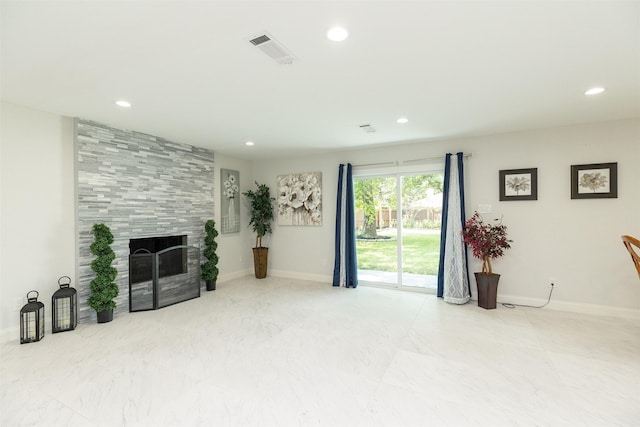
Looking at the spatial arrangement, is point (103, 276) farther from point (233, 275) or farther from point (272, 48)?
point (272, 48)

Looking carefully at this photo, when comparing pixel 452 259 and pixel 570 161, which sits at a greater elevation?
pixel 570 161

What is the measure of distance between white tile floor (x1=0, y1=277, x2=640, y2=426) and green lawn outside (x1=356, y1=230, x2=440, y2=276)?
1160mm

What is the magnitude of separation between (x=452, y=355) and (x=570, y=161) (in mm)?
3220

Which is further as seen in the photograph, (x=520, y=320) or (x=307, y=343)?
(x=520, y=320)

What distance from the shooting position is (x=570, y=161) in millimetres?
3930

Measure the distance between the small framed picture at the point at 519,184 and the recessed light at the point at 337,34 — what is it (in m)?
3.53

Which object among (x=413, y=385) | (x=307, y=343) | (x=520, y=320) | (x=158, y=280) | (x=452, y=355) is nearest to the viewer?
(x=413, y=385)

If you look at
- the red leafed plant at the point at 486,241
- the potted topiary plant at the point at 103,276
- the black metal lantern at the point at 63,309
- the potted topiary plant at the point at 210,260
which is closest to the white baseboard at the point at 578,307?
the red leafed plant at the point at 486,241

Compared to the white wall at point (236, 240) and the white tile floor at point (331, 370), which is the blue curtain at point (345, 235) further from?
the white wall at point (236, 240)

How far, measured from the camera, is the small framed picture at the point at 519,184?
4102mm

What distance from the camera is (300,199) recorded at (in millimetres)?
5875

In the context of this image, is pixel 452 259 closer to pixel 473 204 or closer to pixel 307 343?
pixel 473 204

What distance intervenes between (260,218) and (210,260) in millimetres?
1332

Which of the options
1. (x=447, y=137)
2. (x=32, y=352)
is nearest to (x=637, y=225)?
(x=447, y=137)
